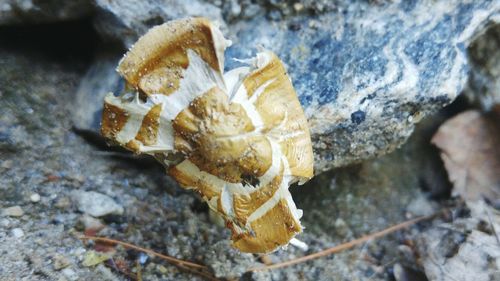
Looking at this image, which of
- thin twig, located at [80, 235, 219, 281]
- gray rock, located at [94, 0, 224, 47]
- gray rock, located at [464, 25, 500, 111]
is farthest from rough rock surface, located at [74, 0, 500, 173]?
thin twig, located at [80, 235, 219, 281]

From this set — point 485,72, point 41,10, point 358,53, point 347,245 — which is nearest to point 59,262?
point 41,10

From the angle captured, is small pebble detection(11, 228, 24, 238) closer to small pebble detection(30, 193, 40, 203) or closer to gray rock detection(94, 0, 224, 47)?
small pebble detection(30, 193, 40, 203)

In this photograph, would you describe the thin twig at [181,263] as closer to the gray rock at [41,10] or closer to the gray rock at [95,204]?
the gray rock at [95,204]

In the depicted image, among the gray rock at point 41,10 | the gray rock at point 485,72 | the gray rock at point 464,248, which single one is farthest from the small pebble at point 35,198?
the gray rock at point 485,72

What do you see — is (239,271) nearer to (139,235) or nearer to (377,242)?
(139,235)

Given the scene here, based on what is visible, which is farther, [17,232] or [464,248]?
[464,248]

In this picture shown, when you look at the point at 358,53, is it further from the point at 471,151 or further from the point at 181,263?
the point at 181,263

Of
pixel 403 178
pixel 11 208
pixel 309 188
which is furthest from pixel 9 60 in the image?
pixel 403 178
